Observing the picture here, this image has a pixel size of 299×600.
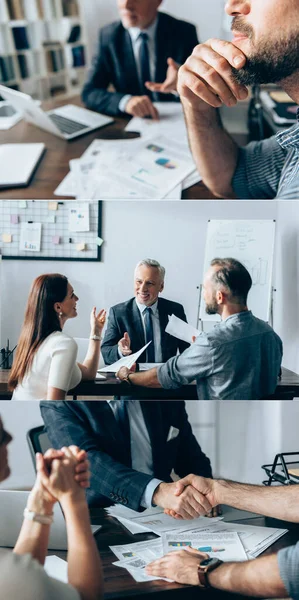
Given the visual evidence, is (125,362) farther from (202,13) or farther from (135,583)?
(202,13)

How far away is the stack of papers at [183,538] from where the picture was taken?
0.89 m

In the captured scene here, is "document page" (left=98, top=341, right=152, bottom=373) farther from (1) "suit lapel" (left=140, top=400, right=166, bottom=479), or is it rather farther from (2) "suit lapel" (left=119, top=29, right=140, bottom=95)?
(2) "suit lapel" (left=119, top=29, right=140, bottom=95)

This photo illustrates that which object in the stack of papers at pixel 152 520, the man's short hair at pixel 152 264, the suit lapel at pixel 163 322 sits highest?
the man's short hair at pixel 152 264

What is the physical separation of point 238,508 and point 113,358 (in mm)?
305

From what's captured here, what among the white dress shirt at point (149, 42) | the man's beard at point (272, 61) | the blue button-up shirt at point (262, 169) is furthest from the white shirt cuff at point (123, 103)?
the man's beard at point (272, 61)

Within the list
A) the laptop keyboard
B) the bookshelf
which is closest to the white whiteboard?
the laptop keyboard

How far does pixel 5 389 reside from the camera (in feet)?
2.98

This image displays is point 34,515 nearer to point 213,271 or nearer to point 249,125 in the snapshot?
point 213,271

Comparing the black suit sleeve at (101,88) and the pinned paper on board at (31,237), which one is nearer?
the pinned paper on board at (31,237)

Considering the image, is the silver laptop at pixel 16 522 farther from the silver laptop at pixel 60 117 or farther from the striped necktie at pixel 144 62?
the striped necktie at pixel 144 62

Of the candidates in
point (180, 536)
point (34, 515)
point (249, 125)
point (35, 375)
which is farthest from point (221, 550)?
point (249, 125)

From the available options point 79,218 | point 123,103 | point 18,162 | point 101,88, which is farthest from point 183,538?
point 101,88

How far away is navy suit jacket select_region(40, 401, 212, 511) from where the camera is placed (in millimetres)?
913

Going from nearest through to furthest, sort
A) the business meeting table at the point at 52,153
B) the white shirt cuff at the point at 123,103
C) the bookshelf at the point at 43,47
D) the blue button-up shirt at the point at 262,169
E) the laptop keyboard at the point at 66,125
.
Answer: the blue button-up shirt at the point at 262,169 < the business meeting table at the point at 52,153 < the laptop keyboard at the point at 66,125 < the white shirt cuff at the point at 123,103 < the bookshelf at the point at 43,47
